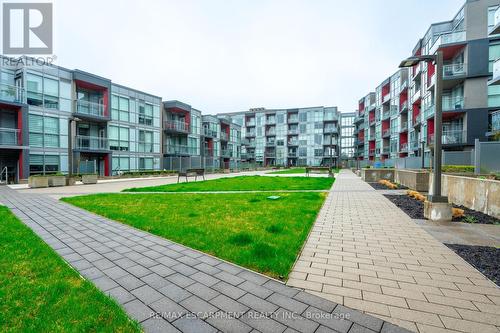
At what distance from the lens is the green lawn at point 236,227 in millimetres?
4078

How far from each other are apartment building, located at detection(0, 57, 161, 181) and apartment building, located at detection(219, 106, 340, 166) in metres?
41.1

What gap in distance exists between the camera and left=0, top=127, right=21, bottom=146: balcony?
20.8 metres

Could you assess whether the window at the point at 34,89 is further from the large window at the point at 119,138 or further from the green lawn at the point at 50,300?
the green lawn at the point at 50,300

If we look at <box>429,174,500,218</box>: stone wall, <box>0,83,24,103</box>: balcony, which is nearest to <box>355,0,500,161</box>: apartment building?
<box>429,174,500,218</box>: stone wall

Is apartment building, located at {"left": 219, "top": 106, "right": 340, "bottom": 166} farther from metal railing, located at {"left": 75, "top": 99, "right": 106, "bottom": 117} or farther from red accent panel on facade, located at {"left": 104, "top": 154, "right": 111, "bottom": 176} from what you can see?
metal railing, located at {"left": 75, "top": 99, "right": 106, "bottom": 117}

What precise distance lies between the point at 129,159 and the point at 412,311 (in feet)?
113

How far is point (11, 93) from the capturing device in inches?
852

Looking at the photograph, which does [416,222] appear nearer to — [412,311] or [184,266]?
[412,311]

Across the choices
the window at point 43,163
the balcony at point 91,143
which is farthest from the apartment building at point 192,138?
the window at point 43,163

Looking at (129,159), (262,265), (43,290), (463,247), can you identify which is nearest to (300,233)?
(262,265)

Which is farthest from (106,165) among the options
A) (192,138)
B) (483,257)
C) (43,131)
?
(483,257)

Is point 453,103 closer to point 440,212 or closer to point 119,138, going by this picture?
point 440,212

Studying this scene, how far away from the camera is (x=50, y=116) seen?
78.2 ft

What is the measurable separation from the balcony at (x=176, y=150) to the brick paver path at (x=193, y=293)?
34.7 meters
